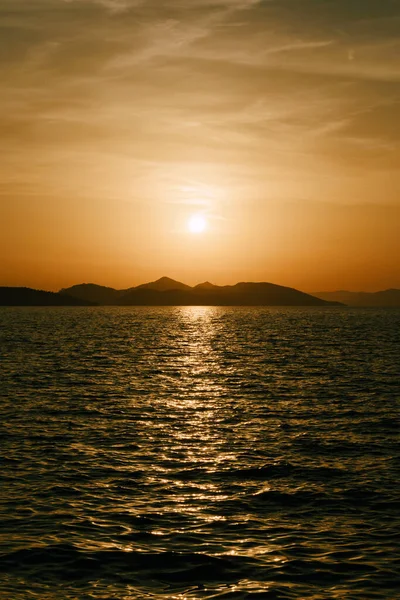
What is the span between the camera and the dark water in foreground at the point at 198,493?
1961 centimetres

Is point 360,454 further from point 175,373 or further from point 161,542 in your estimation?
point 175,373

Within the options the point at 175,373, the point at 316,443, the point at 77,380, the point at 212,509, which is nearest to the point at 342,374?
the point at 175,373

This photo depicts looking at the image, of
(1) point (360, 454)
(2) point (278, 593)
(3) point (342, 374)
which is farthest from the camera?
(3) point (342, 374)

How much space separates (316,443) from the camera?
38.2m

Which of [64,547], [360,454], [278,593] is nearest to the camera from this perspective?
[278,593]

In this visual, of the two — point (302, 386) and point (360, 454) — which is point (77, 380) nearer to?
point (302, 386)

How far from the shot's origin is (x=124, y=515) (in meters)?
24.9

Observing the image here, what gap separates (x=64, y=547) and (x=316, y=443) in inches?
783

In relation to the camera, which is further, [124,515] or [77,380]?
[77,380]

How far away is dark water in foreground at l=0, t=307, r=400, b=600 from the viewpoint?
19.6 m

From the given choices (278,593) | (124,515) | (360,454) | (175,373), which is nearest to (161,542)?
(124,515)

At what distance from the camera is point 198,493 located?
2800 cm

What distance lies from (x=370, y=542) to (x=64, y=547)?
33.5ft

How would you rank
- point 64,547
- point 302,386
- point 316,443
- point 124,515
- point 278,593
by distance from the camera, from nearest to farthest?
point 278,593
point 64,547
point 124,515
point 316,443
point 302,386
